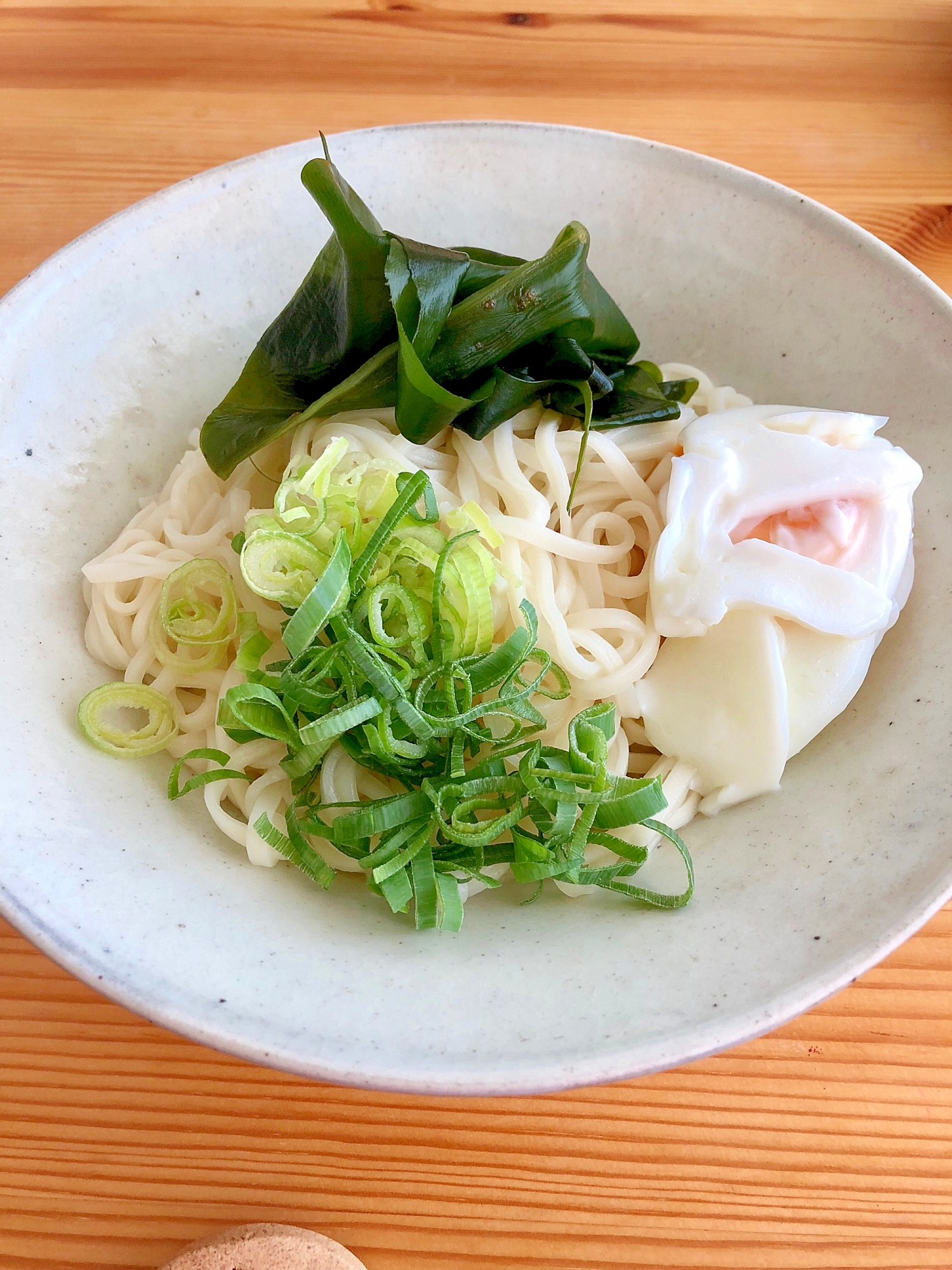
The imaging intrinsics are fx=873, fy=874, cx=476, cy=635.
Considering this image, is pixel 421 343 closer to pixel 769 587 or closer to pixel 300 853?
pixel 769 587

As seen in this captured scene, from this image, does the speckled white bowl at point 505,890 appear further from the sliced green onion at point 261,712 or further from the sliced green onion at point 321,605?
the sliced green onion at point 321,605

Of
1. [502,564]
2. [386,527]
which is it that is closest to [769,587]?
[502,564]

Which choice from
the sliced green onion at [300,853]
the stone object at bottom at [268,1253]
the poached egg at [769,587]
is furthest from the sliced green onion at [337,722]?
the stone object at bottom at [268,1253]

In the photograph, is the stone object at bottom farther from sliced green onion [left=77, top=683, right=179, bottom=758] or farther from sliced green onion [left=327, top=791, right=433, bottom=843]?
sliced green onion [left=77, top=683, right=179, bottom=758]

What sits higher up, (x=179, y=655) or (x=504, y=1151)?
(x=179, y=655)

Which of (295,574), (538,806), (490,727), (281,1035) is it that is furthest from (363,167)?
(281,1035)

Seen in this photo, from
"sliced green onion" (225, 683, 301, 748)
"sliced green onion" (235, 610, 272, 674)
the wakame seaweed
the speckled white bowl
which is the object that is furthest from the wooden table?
the wakame seaweed
